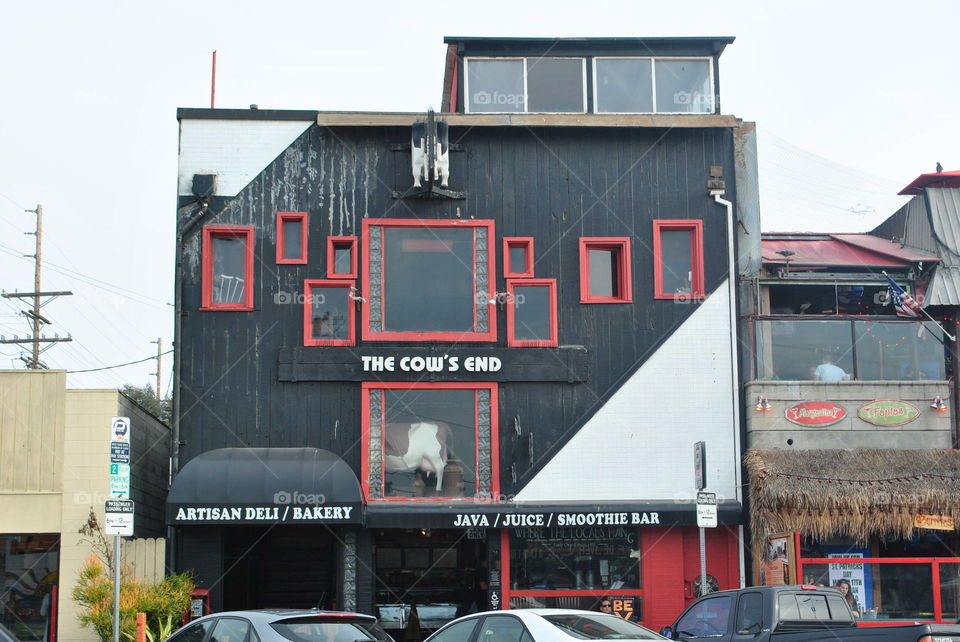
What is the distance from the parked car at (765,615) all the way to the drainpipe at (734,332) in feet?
23.6

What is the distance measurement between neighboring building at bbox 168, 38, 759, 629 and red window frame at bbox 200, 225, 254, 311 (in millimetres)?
43

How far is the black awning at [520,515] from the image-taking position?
22203 mm

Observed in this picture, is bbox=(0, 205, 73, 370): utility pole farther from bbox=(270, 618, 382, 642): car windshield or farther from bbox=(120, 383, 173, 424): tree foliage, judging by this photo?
bbox=(270, 618, 382, 642): car windshield

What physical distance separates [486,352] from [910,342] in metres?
8.20

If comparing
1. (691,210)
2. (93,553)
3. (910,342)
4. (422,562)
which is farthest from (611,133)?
(93,553)

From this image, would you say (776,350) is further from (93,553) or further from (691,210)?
(93,553)

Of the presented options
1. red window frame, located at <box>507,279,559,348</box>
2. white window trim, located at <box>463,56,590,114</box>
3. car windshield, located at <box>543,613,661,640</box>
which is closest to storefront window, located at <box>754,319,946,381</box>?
red window frame, located at <box>507,279,559,348</box>

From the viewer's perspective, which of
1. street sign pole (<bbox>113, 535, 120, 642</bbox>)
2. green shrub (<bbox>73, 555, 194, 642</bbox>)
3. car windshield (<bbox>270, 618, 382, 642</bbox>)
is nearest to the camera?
car windshield (<bbox>270, 618, 382, 642</bbox>)

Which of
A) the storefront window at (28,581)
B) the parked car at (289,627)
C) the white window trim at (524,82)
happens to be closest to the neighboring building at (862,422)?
the white window trim at (524,82)

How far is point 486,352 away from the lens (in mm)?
22922

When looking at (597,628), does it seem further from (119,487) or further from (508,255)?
(508,255)

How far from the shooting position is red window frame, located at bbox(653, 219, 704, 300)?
23.5 metres

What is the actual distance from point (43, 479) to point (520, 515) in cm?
844

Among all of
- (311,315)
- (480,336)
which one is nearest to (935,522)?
(480,336)
